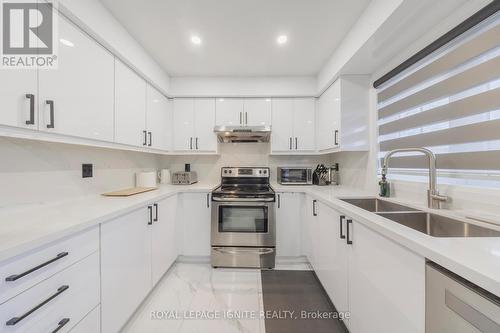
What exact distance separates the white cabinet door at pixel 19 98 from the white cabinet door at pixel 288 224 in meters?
2.08

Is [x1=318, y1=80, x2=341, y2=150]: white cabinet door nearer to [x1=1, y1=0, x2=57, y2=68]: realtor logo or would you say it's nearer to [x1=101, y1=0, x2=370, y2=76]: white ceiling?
[x1=101, y1=0, x2=370, y2=76]: white ceiling

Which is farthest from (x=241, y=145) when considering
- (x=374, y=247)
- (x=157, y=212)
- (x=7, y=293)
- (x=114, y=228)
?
(x=7, y=293)

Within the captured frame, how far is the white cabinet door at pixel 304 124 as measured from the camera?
2.79m

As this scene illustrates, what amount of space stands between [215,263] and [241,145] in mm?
1623

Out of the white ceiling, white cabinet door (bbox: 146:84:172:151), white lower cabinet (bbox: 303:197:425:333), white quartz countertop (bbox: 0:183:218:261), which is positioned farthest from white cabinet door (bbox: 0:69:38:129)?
white lower cabinet (bbox: 303:197:425:333)

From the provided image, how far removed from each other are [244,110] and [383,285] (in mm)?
2345

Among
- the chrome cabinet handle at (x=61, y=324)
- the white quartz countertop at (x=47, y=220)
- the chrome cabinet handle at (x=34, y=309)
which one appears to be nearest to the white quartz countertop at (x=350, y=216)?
the white quartz countertop at (x=47, y=220)

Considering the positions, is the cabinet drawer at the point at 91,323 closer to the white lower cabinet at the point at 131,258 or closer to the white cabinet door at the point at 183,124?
the white lower cabinet at the point at 131,258

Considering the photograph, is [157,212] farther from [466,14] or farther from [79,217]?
[466,14]

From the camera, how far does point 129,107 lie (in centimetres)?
193

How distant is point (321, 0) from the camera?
147cm

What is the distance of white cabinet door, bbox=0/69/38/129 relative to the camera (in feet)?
3.10

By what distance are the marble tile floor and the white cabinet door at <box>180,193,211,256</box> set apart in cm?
23

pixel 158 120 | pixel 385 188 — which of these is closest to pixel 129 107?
pixel 158 120
